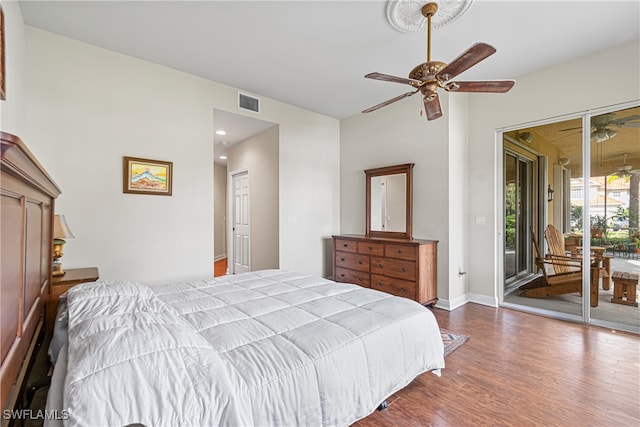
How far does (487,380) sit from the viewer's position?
82.3 inches

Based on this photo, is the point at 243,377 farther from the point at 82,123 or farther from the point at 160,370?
the point at 82,123

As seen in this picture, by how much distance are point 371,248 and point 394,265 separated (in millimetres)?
413

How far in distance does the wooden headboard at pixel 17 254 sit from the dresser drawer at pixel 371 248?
10.8 ft

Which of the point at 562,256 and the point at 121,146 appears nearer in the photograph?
the point at 121,146

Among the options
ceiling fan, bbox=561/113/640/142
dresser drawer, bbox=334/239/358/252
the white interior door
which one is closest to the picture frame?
the white interior door

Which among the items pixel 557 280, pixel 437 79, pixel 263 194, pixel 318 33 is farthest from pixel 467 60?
pixel 263 194

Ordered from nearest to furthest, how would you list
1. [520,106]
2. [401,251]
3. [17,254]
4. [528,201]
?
[17,254] < [520,106] < [401,251] < [528,201]

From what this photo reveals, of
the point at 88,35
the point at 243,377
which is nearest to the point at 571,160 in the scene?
the point at 243,377

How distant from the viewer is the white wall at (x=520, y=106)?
294 centimetres

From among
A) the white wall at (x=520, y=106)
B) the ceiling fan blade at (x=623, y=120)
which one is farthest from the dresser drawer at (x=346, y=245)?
the ceiling fan blade at (x=623, y=120)

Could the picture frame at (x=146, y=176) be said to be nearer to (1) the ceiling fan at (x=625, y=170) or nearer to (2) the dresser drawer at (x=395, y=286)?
(2) the dresser drawer at (x=395, y=286)

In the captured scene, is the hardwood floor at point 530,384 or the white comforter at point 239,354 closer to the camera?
the white comforter at point 239,354

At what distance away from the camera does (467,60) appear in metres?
1.91

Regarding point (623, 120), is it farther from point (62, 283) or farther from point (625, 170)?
point (62, 283)
